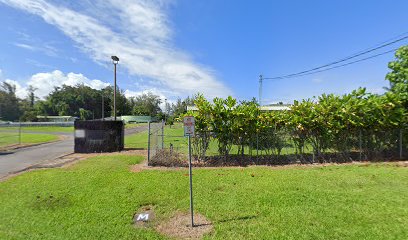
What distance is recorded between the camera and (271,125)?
10117mm

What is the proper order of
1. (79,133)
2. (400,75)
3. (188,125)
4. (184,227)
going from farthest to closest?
(79,133)
(400,75)
(188,125)
(184,227)

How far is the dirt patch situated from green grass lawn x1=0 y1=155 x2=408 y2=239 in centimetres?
15

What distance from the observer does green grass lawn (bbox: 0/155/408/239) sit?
4.21 meters

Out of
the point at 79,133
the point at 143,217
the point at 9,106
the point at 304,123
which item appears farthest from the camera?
the point at 9,106

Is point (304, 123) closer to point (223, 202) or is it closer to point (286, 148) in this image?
point (286, 148)

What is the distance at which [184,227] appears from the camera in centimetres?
443

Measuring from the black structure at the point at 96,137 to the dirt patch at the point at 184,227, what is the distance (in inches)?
397

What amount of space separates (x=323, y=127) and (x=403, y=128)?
12.5ft

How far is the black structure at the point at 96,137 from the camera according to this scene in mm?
13711

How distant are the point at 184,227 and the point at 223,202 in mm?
1309

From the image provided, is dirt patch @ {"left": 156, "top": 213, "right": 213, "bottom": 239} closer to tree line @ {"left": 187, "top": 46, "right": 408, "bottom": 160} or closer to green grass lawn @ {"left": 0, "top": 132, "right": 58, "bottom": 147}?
tree line @ {"left": 187, "top": 46, "right": 408, "bottom": 160}

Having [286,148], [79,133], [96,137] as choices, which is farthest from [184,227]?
[79,133]

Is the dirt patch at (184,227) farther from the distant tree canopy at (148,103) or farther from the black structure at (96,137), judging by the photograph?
the distant tree canopy at (148,103)

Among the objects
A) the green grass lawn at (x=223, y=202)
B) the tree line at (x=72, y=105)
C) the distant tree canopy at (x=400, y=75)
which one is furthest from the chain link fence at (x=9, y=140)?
the tree line at (x=72, y=105)
